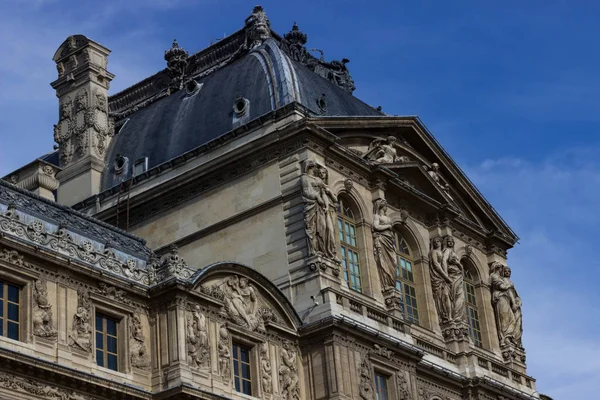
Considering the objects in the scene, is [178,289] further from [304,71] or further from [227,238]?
[304,71]

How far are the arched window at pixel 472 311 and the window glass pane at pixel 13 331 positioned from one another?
22.9 meters

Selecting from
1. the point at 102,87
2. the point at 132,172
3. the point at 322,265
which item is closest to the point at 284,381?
the point at 322,265

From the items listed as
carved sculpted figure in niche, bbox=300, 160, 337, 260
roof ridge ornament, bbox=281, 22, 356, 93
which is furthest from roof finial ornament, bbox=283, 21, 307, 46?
carved sculpted figure in niche, bbox=300, 160, 337, 260

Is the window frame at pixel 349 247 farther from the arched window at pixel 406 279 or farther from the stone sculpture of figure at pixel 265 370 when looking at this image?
the stone sculpture of figure at pixel 265 370

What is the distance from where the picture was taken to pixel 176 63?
195 feet

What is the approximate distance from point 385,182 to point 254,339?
37.8 ft

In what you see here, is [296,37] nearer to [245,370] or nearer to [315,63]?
[315,63]

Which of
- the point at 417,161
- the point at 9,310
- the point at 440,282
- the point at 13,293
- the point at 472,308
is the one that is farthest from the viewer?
the point at 472,308

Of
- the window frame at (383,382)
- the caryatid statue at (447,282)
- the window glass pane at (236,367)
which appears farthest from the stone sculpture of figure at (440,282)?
the window glass pane at (236,367)

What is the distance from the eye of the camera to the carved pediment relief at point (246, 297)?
41.9 m

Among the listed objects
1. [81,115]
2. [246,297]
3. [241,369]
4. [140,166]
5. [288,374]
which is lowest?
[241,369]

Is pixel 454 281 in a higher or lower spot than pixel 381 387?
higher

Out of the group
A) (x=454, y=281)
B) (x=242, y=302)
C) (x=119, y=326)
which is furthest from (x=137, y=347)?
(x=454, y=281)

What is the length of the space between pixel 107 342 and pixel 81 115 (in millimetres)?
20157
